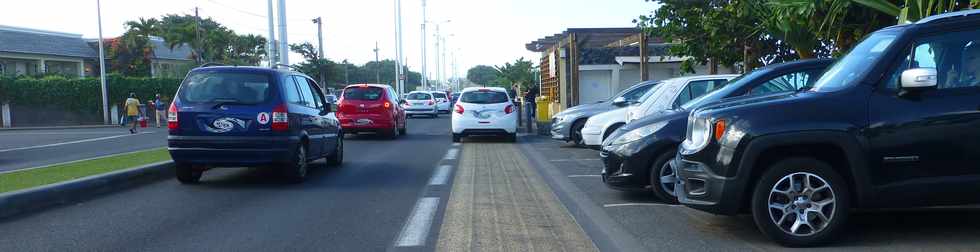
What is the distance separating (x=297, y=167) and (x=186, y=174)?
4.71 ft

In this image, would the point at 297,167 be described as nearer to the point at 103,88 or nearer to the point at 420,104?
the point at 420,104

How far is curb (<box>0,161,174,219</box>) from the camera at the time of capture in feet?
24.7

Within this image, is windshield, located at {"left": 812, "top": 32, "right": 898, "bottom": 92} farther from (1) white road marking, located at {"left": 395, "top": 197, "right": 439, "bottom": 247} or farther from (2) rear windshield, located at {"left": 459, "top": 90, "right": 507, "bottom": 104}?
(2) rear windshield, located at {"left": 459, "top": 90, "right": 507, "bottom": 104}

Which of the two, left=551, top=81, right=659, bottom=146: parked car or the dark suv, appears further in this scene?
left=551, top=81, right=659, bottom=146: parked car

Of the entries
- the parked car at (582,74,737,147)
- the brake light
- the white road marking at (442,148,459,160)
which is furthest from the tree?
the brake light

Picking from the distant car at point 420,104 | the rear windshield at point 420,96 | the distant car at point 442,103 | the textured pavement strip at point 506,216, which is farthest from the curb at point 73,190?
the distant car at point 442,103

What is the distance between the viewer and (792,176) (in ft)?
18.5

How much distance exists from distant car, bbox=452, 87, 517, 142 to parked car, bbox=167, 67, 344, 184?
8388 mm

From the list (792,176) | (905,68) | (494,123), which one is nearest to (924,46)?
(905,68)

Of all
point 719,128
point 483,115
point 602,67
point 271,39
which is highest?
point 271,39

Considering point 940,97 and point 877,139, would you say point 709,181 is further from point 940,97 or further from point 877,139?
point 940,97

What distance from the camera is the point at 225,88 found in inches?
381

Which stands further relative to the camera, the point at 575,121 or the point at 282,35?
the point at 282,35

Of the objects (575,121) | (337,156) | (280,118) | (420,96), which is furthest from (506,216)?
(420,96)
